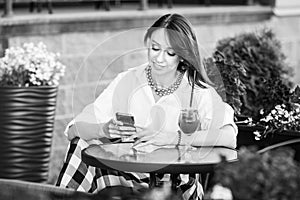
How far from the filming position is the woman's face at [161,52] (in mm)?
3270

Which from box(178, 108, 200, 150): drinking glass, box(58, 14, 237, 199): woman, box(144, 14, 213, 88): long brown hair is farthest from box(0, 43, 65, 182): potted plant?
box(178, 108, 200, 150): drinking glass

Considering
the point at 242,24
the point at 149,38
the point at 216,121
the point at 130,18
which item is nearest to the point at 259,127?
the point at 216,121

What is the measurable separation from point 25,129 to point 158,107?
66.7 inches

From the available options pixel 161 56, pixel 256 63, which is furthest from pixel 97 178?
pixel 256 63

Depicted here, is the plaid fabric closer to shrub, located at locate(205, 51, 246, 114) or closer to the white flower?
shrub, located at locate(205, 51, 246, 114)

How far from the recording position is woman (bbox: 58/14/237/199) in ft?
10.9

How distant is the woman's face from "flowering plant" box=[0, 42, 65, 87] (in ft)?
5.67

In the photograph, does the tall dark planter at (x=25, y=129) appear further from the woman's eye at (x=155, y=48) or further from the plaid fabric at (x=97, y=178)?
the woman's eye at (x=155, y=48)

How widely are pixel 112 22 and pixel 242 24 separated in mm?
1463

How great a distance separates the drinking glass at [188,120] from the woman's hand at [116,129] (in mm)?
220

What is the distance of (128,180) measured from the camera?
351 centimetres

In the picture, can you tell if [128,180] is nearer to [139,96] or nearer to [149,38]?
[139,96]

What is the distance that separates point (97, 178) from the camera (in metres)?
3.54

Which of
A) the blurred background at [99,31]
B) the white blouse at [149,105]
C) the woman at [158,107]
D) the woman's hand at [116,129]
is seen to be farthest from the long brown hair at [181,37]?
the blurred background at [99,31]
